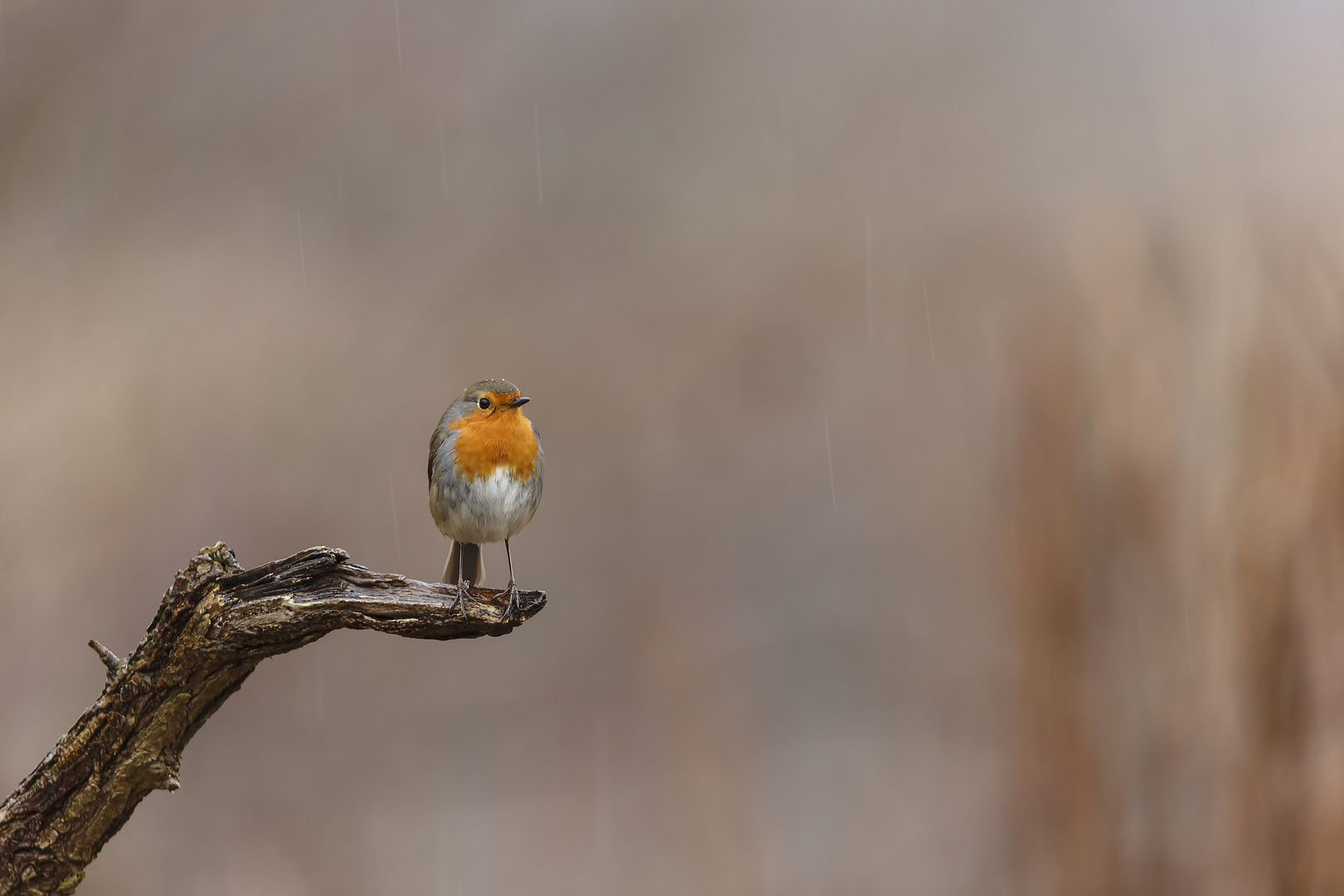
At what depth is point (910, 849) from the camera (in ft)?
11.3

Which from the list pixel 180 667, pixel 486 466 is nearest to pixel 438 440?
pixel 486 466

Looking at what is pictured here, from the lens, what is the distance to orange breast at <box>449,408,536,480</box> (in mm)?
1383

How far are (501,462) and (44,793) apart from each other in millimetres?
691

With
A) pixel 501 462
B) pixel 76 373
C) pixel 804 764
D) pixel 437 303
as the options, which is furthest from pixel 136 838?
pixel 501 462

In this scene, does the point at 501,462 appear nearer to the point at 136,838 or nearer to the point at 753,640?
the point at 753,640

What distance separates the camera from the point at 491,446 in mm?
1381

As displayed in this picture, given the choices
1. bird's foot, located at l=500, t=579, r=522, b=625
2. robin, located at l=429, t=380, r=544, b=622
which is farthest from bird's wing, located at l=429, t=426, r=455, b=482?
bird's foot, located at l=500, t=579, r=522, b=625

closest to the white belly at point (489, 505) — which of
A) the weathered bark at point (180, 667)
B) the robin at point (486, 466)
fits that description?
the robin at point (486, 466)

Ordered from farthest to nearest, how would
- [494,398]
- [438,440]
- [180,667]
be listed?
[438,440] → [494,398] → [180,667]

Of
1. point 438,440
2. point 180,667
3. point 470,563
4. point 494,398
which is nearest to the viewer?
point 180,667

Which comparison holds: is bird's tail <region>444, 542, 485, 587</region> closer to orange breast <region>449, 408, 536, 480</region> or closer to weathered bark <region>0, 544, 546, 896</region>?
orange breast <region>449, 408, 536, 480</region>

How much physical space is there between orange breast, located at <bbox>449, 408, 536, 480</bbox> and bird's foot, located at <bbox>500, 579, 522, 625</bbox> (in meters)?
0.18

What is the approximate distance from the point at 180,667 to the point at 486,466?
47 cm

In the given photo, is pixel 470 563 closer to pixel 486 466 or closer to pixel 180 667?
pixel 486 466
